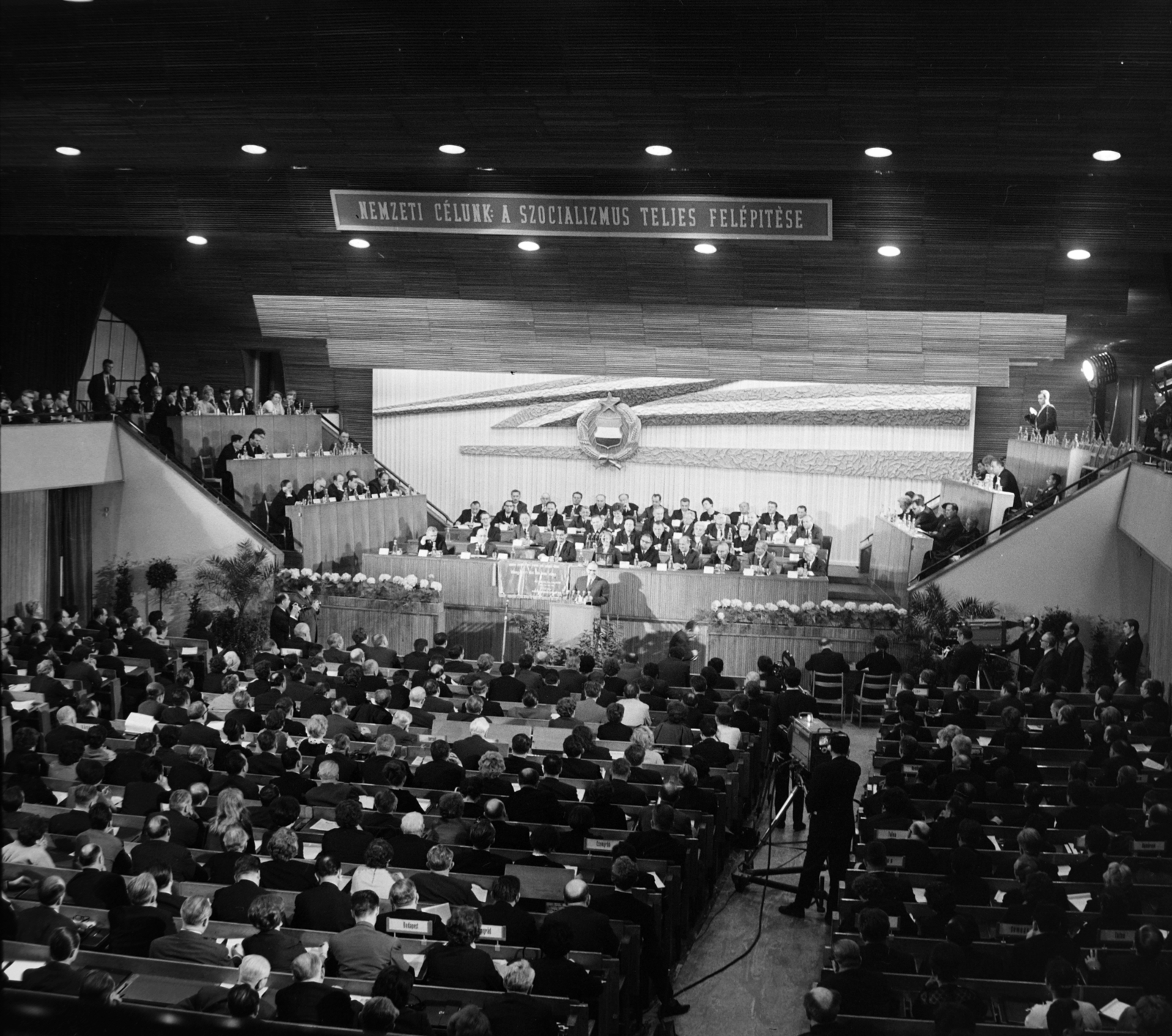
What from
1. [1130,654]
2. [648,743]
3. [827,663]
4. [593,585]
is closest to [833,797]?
[648,743]

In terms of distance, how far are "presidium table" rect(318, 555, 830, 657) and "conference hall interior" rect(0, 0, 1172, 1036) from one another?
7 centimetres

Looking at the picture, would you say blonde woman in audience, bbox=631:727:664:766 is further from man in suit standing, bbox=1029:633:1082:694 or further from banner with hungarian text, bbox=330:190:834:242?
banner with hungarian text, bbox=330:190:834:242

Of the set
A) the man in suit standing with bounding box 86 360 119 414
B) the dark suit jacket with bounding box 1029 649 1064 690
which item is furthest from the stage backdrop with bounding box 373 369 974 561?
the dark suit jacket with bounding box 1029 649 1064 690

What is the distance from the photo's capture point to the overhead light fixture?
A: 17812mm

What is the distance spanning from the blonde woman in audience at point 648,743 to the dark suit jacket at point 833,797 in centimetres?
124

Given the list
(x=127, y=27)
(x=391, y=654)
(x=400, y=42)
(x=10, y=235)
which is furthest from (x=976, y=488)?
(x=10, y=235)

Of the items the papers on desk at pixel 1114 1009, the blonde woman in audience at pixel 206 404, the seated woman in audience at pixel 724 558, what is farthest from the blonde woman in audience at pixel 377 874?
the blonde woman in audience at pixel 206 404

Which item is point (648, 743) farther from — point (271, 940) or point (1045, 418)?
point (1045, 418)

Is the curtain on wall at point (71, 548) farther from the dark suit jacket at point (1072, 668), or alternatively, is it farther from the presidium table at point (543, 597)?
the dark suit jacket at point (1072, 668)

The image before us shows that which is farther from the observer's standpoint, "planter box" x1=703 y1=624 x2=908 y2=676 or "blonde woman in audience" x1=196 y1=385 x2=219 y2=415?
"blonde woman in audience" x1=196 y1=385 x2=219 y2=415

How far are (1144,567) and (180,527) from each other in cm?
1158

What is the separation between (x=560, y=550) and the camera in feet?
53.9

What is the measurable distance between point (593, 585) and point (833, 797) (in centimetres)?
744

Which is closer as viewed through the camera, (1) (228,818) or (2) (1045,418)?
(1) (228,818)
